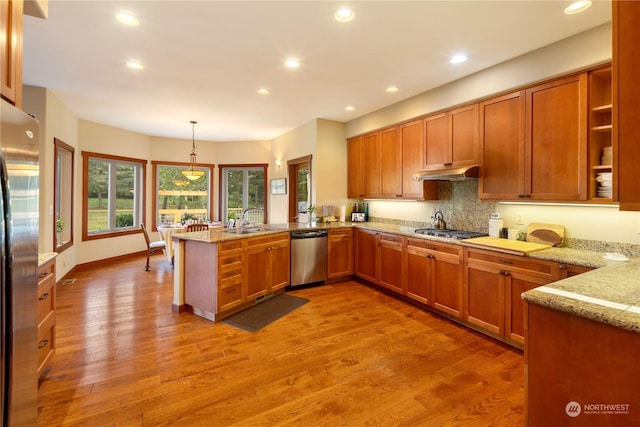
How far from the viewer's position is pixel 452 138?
3.52 metres

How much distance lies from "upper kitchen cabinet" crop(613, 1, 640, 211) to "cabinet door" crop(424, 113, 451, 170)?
2.44 meters

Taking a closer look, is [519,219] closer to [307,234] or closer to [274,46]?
[307,234]

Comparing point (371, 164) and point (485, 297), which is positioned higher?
point (371, 164)

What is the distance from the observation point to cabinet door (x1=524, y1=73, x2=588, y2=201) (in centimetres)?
246

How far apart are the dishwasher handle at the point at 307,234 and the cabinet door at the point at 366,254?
579 mm

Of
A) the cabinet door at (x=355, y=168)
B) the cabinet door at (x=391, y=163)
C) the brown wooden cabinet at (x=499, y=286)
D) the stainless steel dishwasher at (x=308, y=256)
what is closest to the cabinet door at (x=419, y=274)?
the brown wooden cabinet at (x=499, y=286)

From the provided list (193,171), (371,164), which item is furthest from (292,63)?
(193,171)

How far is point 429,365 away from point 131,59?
13.0 ft

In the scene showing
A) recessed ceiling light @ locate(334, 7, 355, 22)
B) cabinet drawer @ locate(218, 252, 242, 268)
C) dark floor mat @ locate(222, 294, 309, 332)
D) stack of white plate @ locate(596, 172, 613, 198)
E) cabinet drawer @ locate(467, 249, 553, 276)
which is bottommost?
dark floor mat @ locate(222, 294, 309, 332)

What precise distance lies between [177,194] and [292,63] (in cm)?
521

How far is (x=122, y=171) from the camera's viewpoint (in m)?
6.25

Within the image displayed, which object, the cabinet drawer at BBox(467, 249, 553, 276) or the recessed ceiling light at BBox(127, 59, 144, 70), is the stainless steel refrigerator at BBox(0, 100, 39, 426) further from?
the cabinet drawer at BBox(467, 249, 553, 276)

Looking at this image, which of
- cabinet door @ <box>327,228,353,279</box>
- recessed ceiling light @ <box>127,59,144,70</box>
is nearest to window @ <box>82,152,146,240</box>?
recessed ceiling light @ <box>127,59,144,70</box>

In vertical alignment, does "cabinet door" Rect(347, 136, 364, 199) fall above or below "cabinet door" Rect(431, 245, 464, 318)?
above
